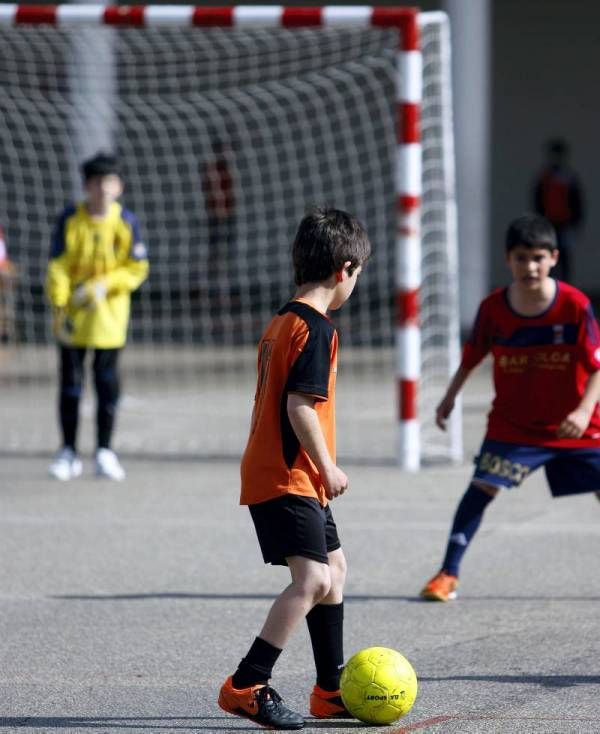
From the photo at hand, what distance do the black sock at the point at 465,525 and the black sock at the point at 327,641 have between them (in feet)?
5.14

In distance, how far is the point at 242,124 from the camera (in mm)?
17828

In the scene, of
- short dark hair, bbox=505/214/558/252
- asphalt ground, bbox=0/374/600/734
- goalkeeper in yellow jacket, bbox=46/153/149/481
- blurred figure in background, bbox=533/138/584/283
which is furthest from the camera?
blurred figure in background, bbox=533/138/584/283

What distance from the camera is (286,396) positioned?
13.6ft

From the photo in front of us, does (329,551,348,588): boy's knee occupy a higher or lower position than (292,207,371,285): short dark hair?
lower

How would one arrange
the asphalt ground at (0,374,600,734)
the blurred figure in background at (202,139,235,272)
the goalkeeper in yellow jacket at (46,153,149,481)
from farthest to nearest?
the blurred figure in background at (202,139,235,272) → the goalkeeper in yellow jacket at (46,153,149,481) → the asphalt ground at (0,374,600,734)

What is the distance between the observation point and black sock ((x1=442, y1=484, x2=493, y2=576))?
5.82 m

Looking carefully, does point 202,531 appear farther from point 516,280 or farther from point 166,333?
point 166,333

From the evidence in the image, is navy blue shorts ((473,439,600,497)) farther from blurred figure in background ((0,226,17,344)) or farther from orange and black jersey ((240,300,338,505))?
blurred figure in background ((0,226,17,344))

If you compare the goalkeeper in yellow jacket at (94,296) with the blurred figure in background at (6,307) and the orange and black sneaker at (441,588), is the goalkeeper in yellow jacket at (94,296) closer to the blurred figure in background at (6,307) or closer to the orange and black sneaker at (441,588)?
the orange and black sneaker at (441,588)

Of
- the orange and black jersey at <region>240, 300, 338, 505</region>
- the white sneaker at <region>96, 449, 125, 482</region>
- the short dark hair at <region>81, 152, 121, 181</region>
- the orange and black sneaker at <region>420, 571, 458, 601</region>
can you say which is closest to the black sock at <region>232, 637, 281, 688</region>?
the orange and black jersey at <region>240, 300, 338, 505</region>

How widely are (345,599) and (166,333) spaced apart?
32.3ft

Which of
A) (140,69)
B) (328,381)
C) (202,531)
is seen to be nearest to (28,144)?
(140,69)

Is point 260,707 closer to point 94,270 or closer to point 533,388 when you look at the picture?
point 533,388

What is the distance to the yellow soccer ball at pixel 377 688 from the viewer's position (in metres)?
4.14
